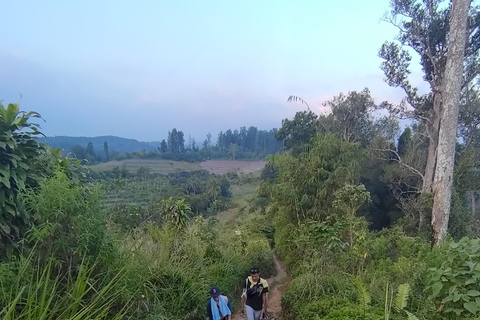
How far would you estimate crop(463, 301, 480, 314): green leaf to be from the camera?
2589 mm

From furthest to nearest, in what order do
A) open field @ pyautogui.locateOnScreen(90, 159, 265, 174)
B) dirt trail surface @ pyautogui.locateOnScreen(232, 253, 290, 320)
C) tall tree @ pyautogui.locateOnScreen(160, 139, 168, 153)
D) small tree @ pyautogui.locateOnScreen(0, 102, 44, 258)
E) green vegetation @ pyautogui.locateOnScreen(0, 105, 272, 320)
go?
tall tree @ pyautogui.locateOnScreen(160, 139, 168, 153)
open field @ pyautogui.locateOnScreen(90, 159, 265, 174)
dirt trail surface @ pyautogui.locateOnScreen(232, 253, 290, 320)
small tree @ pyautogui.locateOnScreen(0, 102, 44, 258)
green vegetation @ pyautogui.locateOnScreen(0, 105, 272, 320)

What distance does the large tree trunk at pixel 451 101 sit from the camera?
8133 mm

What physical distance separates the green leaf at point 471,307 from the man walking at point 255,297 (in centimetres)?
254

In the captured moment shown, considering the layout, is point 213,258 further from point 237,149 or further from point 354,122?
point 237,149

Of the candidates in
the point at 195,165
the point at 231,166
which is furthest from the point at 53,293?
the point at 231,166

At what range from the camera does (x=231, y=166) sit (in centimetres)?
5675

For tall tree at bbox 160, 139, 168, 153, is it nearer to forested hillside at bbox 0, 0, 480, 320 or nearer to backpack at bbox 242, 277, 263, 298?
forested hillside at bbox 0, 0, 480, 320

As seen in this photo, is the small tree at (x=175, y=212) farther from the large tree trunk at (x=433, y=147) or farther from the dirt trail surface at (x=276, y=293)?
the large tree trunk at (x=433, y=147)

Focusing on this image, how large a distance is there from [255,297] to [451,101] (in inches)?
296

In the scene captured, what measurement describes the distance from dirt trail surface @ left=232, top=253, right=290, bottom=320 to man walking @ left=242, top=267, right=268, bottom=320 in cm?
73

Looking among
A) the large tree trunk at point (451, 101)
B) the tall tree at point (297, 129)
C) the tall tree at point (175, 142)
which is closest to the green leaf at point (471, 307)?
the large tree trunk at point (451, 101)

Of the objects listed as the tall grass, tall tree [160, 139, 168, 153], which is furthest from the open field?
the tall grass

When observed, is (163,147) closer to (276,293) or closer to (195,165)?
(195,165)

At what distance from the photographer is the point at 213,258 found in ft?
24.5
